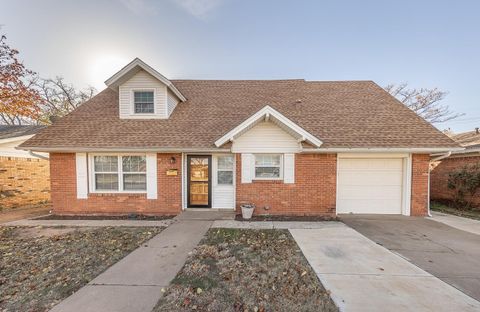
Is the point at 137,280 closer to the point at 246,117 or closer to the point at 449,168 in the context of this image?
the point at 246,117

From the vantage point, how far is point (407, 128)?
855 cm

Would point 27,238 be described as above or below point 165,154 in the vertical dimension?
below

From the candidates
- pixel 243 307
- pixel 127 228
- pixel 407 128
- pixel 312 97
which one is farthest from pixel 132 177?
pixel 407 128

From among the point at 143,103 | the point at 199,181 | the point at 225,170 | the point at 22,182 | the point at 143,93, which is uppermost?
the point at 143,93

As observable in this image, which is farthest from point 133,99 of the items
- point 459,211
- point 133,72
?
point 459,211

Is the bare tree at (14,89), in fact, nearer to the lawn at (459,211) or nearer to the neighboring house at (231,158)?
the neighboring house at (231,158)

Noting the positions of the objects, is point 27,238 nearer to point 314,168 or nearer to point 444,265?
point 314,168

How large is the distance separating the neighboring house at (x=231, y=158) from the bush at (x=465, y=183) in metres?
3.47

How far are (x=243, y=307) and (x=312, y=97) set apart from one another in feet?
33.9

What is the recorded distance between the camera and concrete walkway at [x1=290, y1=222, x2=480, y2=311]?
315cm

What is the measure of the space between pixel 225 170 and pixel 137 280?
529cm

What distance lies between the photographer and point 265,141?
8.06 metres

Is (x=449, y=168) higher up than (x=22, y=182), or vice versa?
(x=449, y=168)

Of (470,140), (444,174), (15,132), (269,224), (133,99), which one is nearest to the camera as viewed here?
(269,224)
